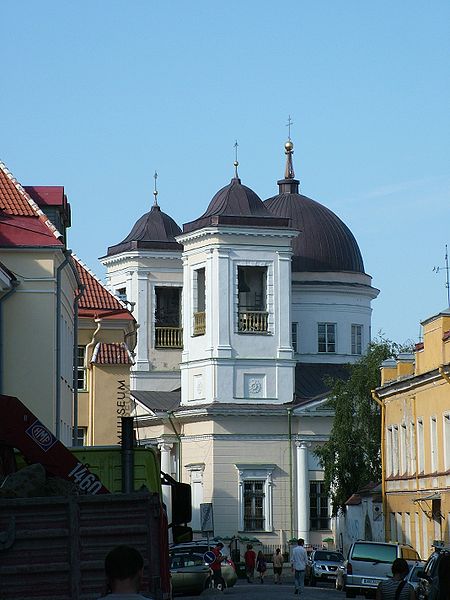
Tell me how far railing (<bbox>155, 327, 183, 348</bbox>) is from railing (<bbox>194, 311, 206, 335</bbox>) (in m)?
6.51

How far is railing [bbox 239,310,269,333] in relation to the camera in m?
79.2

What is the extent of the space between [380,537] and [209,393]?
20754 millimetres

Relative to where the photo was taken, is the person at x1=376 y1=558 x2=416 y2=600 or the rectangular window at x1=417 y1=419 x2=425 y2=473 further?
the rectangular window at x1=417 y1=419 x2=425 y2=473

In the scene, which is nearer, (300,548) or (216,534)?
(300,548)

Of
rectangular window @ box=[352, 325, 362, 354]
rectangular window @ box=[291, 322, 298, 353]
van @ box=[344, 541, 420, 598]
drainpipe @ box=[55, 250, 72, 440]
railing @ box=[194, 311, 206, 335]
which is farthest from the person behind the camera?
rectangular window @ box=[352, 325, 362, 354]

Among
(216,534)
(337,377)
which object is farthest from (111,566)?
(337,377)

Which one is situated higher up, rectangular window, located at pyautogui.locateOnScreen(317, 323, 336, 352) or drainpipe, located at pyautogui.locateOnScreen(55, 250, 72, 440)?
rectangular window, located at pyautogui.locateOnScreen(317, 323, 336, 352)

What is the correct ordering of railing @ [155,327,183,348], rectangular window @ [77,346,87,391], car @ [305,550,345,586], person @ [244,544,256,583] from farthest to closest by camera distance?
railing @ [155,327,183,348]
person @ [244,544,256,583]
car @ [305,550,345,586]
rectangular window @ [77,346,87,391]

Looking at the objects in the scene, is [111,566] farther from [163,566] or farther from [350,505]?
[350,505]

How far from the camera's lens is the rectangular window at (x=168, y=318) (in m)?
86.8

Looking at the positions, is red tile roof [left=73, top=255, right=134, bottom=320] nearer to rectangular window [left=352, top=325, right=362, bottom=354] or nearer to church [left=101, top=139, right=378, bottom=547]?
church [left=101, top=139, right=378, bottom=547]

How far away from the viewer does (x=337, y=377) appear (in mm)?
85250

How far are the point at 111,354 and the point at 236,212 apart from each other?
3329 cm

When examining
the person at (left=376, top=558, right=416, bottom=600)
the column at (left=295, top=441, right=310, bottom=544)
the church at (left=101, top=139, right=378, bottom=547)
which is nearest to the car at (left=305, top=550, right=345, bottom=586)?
the church at (left=101, top=139, right=378, bottom=547)
